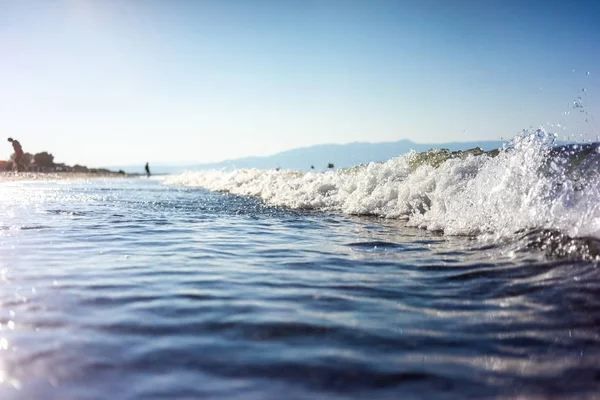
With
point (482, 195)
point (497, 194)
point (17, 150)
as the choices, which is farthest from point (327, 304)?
point (17, 150)

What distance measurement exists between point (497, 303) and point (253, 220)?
750cm

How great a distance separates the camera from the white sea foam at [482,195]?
705 centimetres

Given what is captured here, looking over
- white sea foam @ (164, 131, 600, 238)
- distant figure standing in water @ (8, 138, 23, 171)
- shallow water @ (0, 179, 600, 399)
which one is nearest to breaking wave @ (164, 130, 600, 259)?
white sea foam @ (164, 131, 600, 238)

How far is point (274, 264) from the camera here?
603 centimetres

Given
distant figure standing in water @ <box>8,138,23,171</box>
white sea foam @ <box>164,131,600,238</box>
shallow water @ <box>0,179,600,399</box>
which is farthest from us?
distant figure standing in water @ <box>8,138,23,171</box>

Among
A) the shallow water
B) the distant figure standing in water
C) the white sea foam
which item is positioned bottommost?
the shallow water

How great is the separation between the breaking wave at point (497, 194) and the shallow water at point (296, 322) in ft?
2.39

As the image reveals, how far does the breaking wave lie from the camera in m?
6.77

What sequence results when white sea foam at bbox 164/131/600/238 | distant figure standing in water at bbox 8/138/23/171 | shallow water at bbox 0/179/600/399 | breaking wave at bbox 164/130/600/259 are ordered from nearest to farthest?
shallow water at bbox 0/179/600/399 → breaking wave at bbox 164/130/600/259 → white sea foam at bbox 164/131/600/238 → distant figure standing in water at bbox 8/138/23/171

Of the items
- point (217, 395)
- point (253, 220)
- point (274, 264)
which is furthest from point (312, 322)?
point (253, 220)

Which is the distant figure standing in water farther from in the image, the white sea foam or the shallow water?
the shallow water

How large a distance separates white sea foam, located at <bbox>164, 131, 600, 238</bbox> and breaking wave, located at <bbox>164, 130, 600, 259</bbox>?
0.04ft

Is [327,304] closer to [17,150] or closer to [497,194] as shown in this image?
[497,194]

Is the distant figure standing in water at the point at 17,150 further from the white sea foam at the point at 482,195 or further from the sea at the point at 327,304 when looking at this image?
the sea at the point at 327,304
